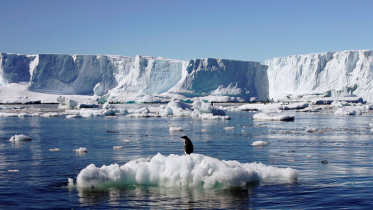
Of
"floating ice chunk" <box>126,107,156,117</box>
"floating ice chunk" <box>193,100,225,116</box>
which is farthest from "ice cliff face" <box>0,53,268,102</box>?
"floating ice chunk" <box>193,100,225,116</box>

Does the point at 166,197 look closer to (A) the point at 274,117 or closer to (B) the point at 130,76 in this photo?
(A) the point at 274,117

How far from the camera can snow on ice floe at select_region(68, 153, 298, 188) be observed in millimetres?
8172

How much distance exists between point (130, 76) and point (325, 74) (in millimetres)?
37017

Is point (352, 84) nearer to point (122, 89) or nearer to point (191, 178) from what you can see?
point (122, 89)

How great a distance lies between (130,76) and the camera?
84.8 metres

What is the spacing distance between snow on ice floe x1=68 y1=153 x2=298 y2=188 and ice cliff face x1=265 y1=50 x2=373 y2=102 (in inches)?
2846

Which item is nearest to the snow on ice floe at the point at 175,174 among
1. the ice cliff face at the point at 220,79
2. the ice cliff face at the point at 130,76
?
the ice cliff face at the point at 130,76

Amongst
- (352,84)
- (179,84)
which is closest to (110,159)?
(179,84)

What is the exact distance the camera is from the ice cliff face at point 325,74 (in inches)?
3098

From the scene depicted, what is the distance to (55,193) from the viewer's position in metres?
7.74

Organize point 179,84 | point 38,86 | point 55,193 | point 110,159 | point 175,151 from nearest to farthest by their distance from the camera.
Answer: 1. point 55,193
2. point 110,159
3. point 175,151
4. point 179,84
5. point 38,86

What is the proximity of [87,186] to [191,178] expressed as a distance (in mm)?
1892

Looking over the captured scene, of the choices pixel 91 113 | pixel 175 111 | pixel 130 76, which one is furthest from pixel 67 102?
pixel 130 76

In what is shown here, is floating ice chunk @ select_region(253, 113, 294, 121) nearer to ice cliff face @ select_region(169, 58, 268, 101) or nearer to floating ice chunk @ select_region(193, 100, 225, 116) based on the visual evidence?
floating ice chunk @ select_region(193, 100, 225, 116)
